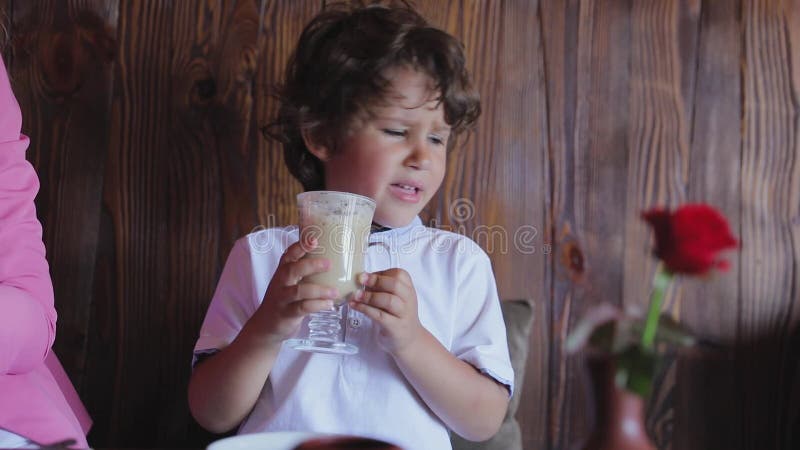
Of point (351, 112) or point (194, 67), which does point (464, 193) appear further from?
point (194, 67)

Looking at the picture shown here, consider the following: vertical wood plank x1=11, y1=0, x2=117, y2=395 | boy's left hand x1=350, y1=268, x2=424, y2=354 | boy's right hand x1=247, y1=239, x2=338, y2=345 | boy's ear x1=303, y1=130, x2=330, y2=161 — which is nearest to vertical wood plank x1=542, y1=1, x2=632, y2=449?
boy's ear x1=303, y1=130, x2=330, y2=161

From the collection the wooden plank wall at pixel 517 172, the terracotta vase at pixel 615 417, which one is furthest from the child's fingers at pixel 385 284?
the wooden plank wall at pixel 517 172

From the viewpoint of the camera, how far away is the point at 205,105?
5.74 ft

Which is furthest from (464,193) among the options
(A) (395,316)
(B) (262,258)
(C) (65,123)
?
(C) (65,123)

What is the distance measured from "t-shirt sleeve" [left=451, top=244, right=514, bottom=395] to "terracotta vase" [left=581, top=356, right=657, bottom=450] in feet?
2.21

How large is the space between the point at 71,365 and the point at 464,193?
102 centimetres

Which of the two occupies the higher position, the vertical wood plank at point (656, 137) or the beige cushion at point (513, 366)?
the vertical wood plank at point (656, 137)

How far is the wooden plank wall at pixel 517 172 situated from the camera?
1.74m

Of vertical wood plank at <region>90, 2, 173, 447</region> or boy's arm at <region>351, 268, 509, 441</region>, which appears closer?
boy's arm at <region>351, 268, 509, 441</region>

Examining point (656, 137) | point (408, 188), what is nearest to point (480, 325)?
point (408, 188)

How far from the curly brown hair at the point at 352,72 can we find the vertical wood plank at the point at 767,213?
72 centimetres

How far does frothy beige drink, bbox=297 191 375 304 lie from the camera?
3.51 ft

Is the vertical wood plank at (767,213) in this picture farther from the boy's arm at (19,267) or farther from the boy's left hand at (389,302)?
the boy's arm at (19,267)

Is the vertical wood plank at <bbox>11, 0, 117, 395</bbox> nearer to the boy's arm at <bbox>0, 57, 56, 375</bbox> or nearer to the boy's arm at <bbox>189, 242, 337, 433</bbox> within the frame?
the boy's arm at <bbox>0, 57, 56, 375</bbox>
